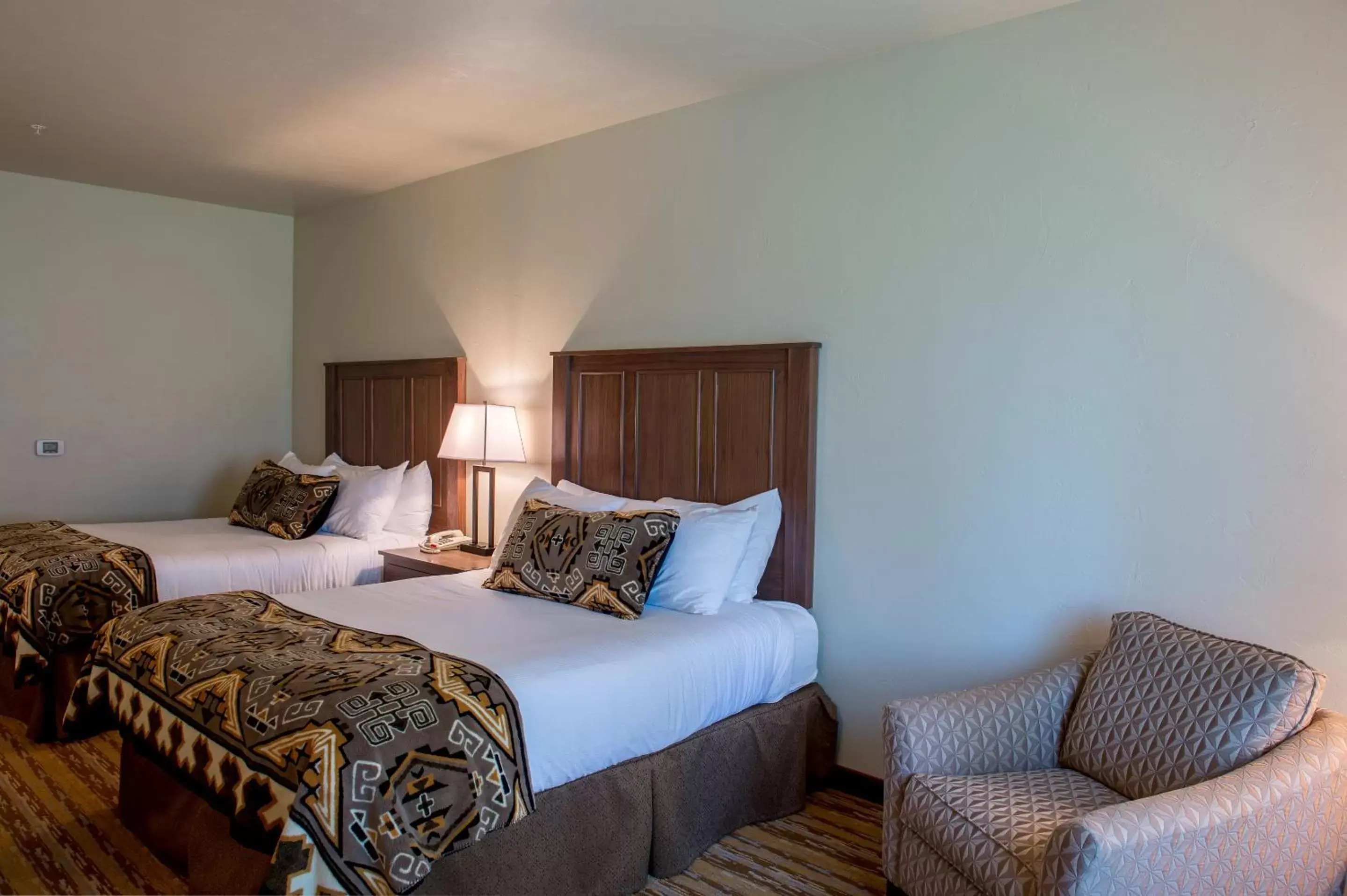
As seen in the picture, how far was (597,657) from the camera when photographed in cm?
252

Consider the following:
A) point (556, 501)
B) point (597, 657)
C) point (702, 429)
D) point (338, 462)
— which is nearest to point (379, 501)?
point (338, 462)

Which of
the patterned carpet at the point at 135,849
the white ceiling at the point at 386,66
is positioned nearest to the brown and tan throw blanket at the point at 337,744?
the patterned carpet at the point at 135,849

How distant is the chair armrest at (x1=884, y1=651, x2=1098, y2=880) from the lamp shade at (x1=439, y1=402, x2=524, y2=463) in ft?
7.74

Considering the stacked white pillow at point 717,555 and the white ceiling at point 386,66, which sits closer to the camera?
the white ceiling at point 386,66

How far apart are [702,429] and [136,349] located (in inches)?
148

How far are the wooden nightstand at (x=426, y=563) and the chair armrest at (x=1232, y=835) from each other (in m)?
2.62

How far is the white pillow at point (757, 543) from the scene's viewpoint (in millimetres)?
3250

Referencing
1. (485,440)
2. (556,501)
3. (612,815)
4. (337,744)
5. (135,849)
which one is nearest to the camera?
(337,744)

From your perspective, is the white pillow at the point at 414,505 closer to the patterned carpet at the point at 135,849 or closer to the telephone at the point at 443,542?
the telephone at the point at 443,542

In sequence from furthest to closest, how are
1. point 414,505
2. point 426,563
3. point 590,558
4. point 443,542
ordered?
1. point 414,505
2. point 443,542
3. point 426,563
4. point 590,558

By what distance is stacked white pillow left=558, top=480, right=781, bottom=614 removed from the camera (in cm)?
308

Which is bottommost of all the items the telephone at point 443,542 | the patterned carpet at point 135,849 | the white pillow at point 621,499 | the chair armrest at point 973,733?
the patterned carpet at point 135,849

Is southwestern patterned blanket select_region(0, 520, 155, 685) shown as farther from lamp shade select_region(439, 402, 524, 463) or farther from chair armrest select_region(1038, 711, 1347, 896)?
chair armrest select_region(1038, 711, 1347, 896)

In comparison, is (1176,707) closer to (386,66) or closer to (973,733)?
(973,733)
